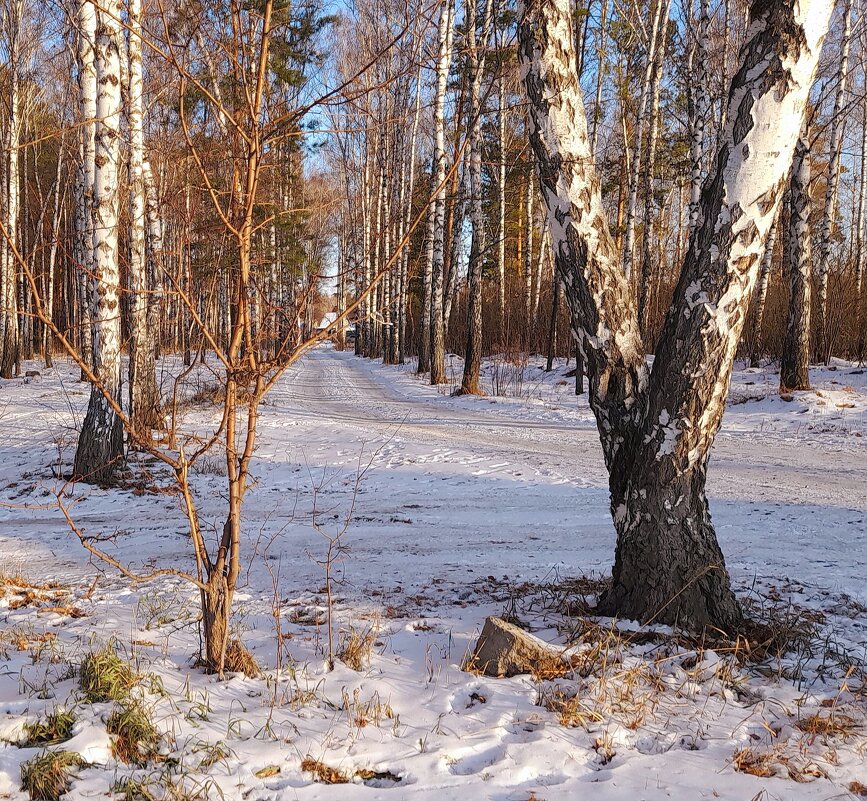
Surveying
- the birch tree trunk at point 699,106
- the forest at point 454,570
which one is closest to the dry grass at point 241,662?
the forest at point 454,570

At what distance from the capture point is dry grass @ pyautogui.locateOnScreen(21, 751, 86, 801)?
2160 millimetres

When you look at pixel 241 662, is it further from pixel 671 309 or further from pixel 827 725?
pixel 671 309

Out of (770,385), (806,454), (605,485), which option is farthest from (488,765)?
(770,385)

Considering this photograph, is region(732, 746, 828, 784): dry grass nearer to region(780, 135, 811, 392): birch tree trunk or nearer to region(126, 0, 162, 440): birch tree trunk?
region(126, 0, 162, 440): birch tree trunk

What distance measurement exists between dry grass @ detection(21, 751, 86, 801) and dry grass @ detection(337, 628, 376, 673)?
1.17 m

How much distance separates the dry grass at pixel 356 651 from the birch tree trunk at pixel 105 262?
15.9 ft

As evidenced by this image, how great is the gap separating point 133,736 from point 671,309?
9.72 ft

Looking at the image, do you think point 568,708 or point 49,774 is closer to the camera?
point 49,774

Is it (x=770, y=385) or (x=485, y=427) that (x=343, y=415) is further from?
(x=770, y=385)

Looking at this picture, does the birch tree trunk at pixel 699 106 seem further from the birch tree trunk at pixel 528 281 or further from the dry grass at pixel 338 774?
the dry grass at pixel 338 774

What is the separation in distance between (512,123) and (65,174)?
18.6 m

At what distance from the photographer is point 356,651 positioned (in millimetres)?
3172

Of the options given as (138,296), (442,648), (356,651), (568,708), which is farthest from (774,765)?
(138,296)

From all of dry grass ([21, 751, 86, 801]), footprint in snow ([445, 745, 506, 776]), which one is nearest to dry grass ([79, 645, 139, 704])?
dry grass ([21, 751, 86, 801])
